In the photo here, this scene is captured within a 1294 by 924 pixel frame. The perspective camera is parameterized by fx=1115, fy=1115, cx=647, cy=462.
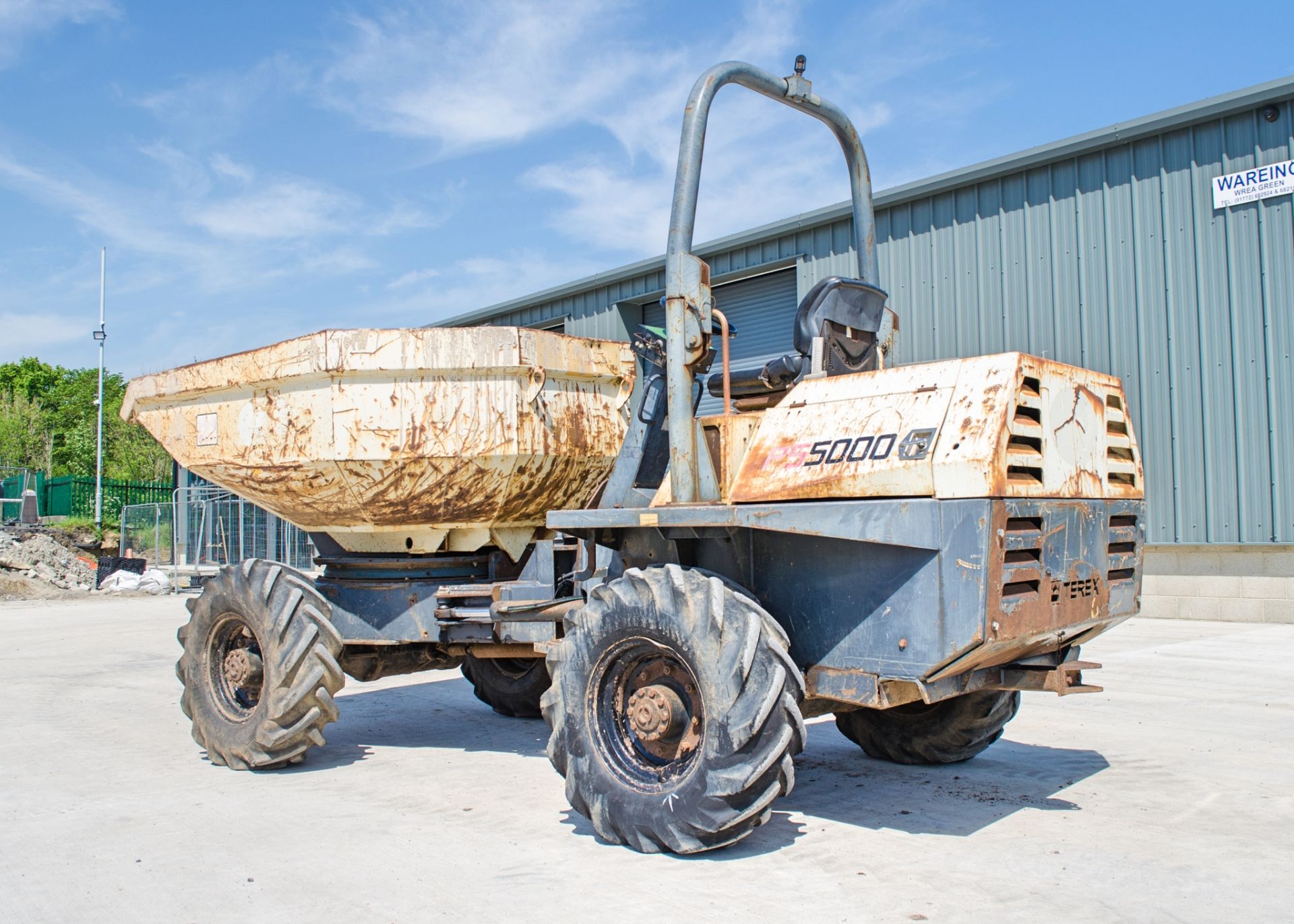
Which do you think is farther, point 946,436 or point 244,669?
point 244,669

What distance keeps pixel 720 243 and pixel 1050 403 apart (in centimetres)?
1362

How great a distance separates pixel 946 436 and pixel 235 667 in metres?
4.49

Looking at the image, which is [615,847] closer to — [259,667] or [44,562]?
[259,667]

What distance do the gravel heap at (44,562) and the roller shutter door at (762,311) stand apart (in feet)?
→ 49.9

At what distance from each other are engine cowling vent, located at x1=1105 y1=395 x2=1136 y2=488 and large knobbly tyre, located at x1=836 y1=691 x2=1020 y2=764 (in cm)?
137

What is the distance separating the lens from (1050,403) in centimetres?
449

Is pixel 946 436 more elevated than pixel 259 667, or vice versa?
pixel 946 436

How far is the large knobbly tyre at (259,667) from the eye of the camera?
20.3 ft

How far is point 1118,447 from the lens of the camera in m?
5.00

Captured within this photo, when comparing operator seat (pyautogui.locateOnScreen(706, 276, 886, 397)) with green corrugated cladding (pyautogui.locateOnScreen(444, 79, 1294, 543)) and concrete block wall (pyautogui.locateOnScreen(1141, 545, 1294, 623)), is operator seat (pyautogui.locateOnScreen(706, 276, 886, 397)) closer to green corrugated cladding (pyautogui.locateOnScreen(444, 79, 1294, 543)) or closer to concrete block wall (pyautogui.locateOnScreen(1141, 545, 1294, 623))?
concrete block wall (pyautogui.locateOnScreen(1141, 545, 1294, 623))

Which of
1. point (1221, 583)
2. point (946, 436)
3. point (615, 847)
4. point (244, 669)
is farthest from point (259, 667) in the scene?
point (1221, 583)

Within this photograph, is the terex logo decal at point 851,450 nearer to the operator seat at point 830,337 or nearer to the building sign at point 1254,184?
the operator seat at point 830,337

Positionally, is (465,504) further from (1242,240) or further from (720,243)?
(720,243)

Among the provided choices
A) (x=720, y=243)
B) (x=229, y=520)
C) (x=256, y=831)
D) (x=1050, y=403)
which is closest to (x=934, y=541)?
(x=1050, y=403)
